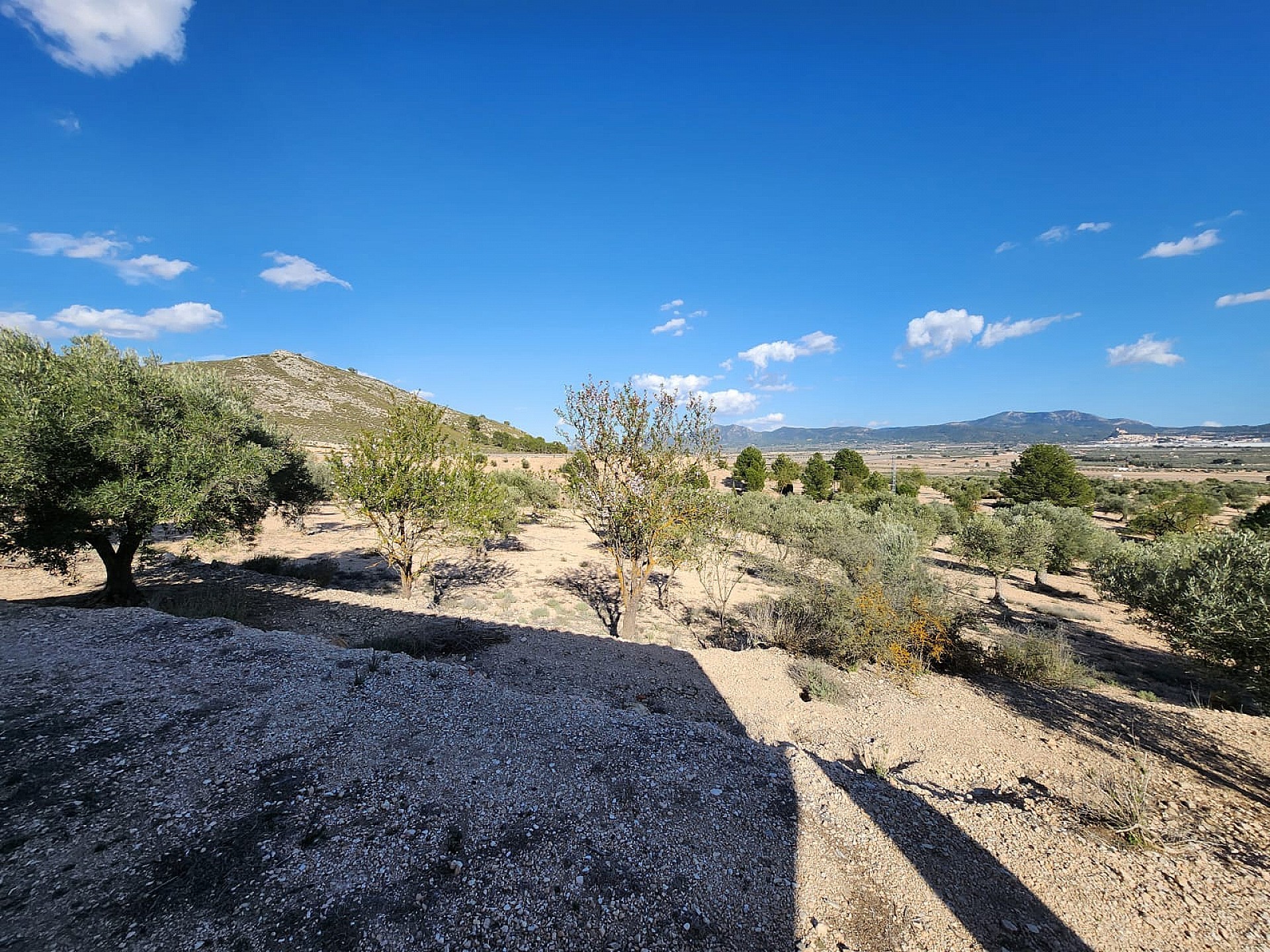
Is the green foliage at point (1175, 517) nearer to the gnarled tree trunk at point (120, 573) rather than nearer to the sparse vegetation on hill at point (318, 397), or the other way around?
the gnarled tree trunk at point (120, 573)

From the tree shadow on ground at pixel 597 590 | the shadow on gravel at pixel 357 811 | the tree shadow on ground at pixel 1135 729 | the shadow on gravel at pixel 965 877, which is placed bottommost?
the tree shadow on ground at pixel 1135 729

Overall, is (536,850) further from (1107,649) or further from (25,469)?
(1107,649)

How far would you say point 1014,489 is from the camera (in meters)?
38.7

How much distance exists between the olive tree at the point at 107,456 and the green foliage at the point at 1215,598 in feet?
66.2

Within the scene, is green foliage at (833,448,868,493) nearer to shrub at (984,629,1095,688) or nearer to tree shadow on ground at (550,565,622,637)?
tree shadow on ground at (550,565,622,637)

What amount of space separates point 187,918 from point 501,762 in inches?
109

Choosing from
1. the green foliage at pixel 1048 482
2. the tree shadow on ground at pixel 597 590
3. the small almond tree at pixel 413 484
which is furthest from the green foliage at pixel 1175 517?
the small almond tree at pixel 413 484

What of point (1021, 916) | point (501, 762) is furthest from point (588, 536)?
point (1021, 916)

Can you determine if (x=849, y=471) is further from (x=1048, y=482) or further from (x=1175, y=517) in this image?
(x=1175, y=517)

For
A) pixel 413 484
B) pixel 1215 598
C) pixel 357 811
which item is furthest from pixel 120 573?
pixel 1215 598

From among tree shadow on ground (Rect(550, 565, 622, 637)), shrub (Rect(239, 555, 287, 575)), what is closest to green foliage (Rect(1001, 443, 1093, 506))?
tree shadow on ground (Rect(550, 565, 622, 637))

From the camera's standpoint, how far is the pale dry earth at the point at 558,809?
3639 mm

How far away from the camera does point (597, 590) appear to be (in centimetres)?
1827

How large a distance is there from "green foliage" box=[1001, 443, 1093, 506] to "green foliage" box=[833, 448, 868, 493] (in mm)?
12245
